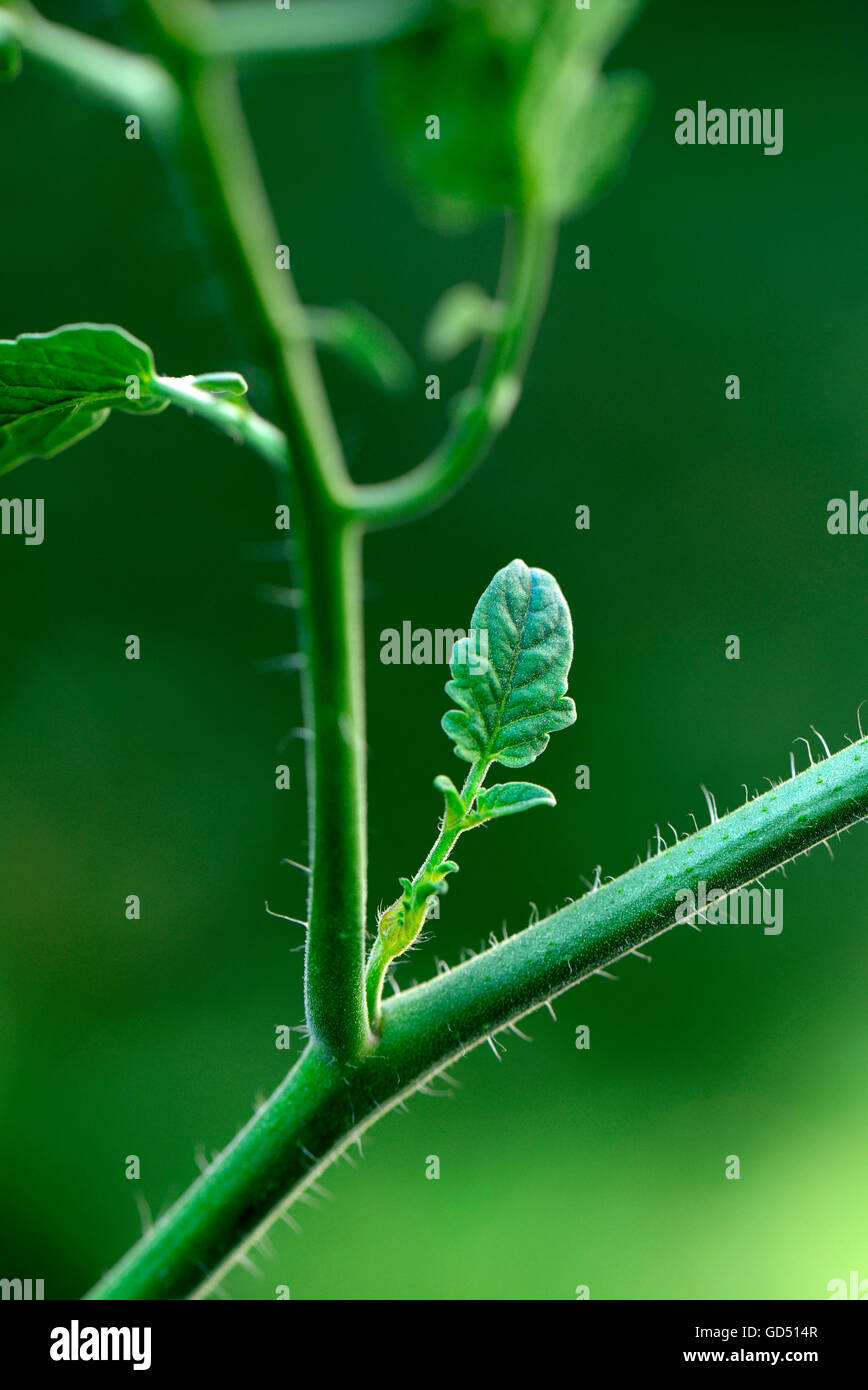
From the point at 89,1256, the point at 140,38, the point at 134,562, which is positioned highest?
Answer: the point at 134,562

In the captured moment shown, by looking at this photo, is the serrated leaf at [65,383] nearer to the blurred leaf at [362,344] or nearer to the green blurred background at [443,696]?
the blurred leaf at [362,344]

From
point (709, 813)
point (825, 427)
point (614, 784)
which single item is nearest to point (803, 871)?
point (614, 784)

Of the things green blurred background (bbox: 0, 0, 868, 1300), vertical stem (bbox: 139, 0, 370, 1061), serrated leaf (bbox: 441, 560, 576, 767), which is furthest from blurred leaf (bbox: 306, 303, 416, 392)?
green blurred background (bbox: 0, 0, 868, 1300)

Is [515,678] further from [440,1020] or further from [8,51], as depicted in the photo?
[8,51]

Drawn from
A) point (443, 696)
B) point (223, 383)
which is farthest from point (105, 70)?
point (443, 696)

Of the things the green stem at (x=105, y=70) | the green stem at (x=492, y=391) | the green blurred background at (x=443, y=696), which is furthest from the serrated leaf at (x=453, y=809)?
the green blurred background at (x=443, y=696)
